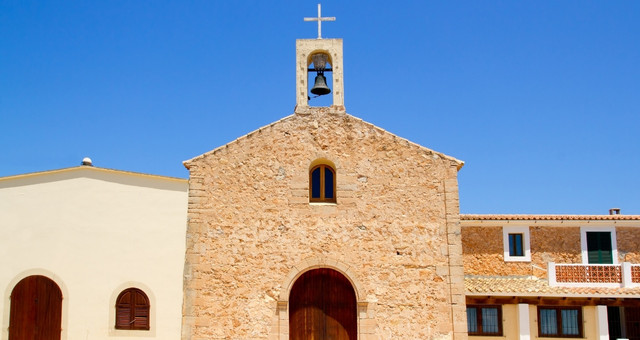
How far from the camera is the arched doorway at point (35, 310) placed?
14.0 meters

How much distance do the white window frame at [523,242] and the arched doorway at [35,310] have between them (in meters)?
12.5

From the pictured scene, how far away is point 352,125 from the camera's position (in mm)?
14688

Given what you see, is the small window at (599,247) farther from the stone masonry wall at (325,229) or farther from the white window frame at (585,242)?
the stone masonry wall at (325,229)

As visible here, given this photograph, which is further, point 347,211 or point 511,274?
point 511,274

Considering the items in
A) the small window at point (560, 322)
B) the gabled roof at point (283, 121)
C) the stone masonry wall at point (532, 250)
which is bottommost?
the small window at point (560, 322)

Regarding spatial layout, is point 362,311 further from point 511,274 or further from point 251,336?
point 511,274

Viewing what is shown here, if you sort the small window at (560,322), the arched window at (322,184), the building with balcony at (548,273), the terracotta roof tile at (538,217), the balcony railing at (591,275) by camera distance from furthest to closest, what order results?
the terracotta roof tile at (538,217) < the small window at (560,322) < the balcony railing at (591,275) < the building with balcony at (548,273) < the arched window at (322,184)

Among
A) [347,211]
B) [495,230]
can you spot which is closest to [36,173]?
[347,211]

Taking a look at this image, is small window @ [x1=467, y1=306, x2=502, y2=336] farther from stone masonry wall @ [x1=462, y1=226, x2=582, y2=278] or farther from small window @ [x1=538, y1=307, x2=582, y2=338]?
small window @ [x1=538, y1=307, x2=582, y2=338]

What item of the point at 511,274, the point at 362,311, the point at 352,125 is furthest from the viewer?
the point at 511,274

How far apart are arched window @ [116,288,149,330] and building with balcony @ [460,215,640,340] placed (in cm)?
849

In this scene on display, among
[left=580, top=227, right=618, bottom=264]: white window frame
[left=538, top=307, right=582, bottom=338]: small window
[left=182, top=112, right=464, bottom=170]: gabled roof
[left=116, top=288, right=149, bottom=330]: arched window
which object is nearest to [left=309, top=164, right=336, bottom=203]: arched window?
[left=182, top=112, right=464, bottom=170]: gabled roof

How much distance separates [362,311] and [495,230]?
696 centimetres

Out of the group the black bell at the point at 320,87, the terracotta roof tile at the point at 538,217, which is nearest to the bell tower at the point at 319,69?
the black bell at the point at 320,87
